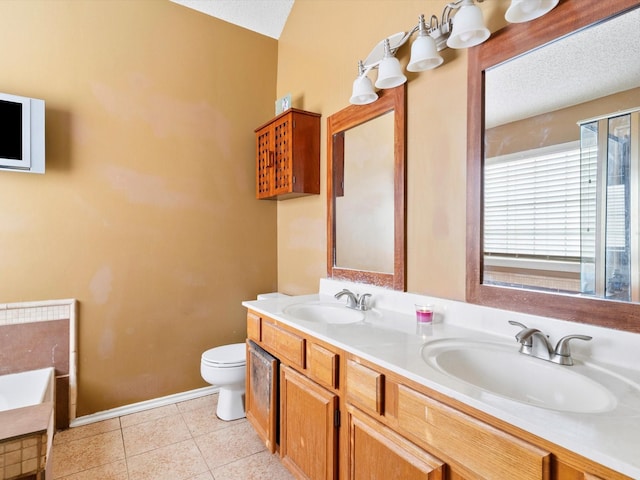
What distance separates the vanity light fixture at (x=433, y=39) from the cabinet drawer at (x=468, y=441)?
129 cm

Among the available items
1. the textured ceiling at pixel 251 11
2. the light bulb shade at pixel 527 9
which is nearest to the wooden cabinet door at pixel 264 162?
the textured ceiling at pixel 251 11

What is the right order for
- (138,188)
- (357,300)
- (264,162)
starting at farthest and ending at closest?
(264,162) → (138,188) → (357,300)

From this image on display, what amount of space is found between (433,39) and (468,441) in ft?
4.91

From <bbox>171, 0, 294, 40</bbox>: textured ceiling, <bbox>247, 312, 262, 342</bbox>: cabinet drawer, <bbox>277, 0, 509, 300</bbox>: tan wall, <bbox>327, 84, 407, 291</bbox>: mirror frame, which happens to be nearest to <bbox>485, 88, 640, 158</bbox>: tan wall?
<bbox>277, 0, 509, 300</bbox>: tan wall

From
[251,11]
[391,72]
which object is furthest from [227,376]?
[251,11]

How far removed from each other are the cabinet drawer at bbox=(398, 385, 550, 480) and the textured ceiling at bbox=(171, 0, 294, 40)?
287 cm

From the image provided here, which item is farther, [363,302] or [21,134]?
[21,134]

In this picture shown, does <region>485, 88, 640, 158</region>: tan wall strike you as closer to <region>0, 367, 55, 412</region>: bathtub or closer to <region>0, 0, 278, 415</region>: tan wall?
<region>0, 0, 278, 415</region>: tan wall

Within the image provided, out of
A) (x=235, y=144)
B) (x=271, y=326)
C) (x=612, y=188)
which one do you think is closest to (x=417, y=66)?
(x=612, y=188)

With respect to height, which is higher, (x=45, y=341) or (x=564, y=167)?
(x=564, y=167)

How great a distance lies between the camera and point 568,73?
1.20m

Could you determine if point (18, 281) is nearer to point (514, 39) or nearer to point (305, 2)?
point (305, 2)

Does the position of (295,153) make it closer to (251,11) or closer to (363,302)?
(363,302)

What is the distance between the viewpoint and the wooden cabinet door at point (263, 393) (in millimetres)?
1772
